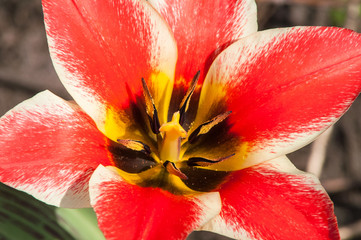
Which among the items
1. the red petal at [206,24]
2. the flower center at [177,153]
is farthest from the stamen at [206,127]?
the red petal at [206,24]

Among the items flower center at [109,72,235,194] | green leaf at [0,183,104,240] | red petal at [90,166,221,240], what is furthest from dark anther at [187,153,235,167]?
green leaf at [0,183,104,240]

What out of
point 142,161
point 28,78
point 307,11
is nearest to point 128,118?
point 142,161

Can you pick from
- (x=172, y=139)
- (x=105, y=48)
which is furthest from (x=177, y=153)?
(x=105, y=48)

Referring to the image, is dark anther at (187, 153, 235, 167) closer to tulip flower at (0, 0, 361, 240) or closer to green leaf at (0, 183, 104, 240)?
tulip flower at (0, 0, 361, 240)

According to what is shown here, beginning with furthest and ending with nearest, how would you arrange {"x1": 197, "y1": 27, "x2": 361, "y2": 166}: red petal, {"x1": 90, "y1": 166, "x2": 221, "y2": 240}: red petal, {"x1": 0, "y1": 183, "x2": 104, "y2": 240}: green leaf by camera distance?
{"x1": 0, "y1": 183, "x2": 104, "y2": 240}: green leaf → {"x1": 197, "y1": 27, "x2": 361, "y2": 166}: red petal → {"x1": 90, "y1": 166, "x2": 221, "y2": 240}: red petal

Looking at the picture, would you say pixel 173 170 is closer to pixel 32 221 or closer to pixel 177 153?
pixel 177 153

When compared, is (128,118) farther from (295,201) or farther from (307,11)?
(307,11)

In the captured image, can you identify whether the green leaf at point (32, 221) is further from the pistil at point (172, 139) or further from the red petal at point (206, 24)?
the red petal at point (206, 24)
